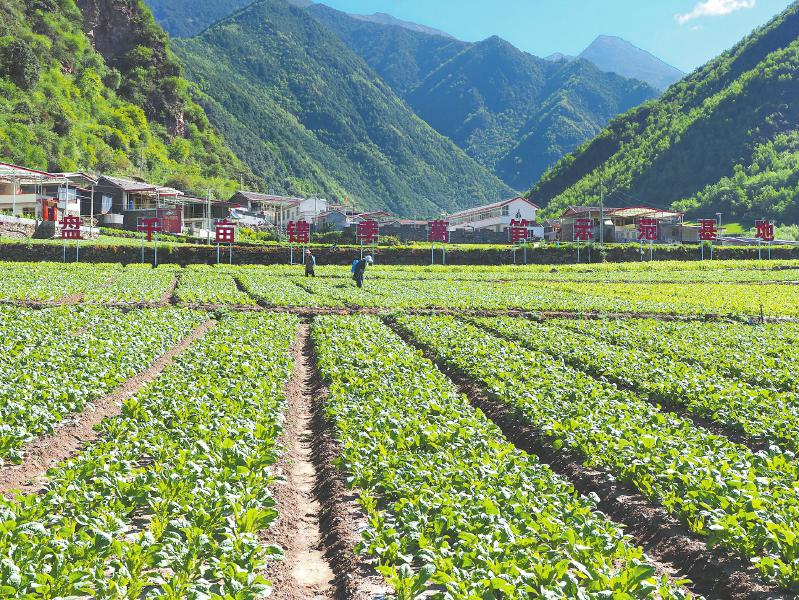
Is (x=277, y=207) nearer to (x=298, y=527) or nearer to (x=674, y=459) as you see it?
(x=298, y=527)

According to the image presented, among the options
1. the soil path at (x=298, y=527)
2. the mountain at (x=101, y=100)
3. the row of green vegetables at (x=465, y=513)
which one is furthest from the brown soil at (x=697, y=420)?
the mountain at (x=101, y=100)

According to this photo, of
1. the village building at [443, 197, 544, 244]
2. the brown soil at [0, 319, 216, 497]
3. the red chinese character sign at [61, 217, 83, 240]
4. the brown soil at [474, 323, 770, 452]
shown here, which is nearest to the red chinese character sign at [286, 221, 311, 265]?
the red chinese character sign at [61, 217, 83, 240]

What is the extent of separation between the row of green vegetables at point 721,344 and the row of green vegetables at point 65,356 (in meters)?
11.5

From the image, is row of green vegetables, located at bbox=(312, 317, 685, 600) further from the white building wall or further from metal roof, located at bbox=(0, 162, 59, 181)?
the white building wall

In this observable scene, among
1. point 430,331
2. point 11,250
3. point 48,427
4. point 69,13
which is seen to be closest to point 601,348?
point 430,331

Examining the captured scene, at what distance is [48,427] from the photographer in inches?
371

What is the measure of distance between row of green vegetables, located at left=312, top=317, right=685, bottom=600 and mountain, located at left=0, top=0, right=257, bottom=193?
81.8 m

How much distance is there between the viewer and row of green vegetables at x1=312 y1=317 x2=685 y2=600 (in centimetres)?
536

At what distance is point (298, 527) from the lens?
760 cm

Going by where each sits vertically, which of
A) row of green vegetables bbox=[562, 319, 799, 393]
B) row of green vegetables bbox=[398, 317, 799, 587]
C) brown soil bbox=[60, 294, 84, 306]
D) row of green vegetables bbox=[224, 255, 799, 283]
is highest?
row of green vegetables bbox=[224, 255, 799, 283]

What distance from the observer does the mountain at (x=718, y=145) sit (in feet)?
368

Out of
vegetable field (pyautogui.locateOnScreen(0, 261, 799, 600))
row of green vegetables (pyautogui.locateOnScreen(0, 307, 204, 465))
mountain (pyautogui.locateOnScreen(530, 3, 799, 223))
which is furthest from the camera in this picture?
mountain (pyautogui.locateOnScreen(530, 3, 799, 223))

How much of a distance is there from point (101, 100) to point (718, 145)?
333 ft

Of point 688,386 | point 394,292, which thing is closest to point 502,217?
point 394,292
